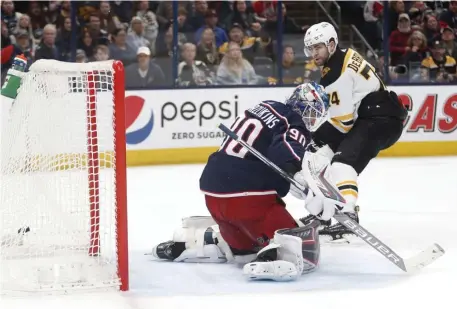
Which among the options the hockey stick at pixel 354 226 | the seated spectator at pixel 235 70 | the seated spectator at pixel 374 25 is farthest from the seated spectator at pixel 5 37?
the hockey stick at pixel 354 226

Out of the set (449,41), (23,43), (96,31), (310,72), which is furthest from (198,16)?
(449,41)

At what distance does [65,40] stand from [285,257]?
14.8 feet

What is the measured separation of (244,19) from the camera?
26.7ft

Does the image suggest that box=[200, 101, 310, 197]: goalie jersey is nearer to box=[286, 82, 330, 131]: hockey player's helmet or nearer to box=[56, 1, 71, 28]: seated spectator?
box=[286, 82, 330, 131]: hockey player's helmet

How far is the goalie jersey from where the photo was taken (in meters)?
3.77

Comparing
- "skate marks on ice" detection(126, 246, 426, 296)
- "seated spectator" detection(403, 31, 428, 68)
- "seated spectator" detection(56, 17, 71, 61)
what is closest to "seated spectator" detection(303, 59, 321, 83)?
"seated spectator" detection(403, 31, 428, 68)

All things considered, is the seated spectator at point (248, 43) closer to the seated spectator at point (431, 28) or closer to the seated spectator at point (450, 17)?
the seated spectator at point (431, 28)

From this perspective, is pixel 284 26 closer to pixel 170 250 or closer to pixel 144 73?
pixel 144 73

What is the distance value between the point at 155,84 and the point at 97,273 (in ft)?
13.9

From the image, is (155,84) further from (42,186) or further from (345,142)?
(42,186)

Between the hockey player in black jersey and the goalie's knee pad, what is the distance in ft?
2.45

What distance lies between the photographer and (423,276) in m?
3.77

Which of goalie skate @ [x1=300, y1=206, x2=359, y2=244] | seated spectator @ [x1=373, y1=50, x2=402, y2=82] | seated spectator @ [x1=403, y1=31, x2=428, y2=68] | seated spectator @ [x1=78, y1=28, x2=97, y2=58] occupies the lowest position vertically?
goalie skate @ [x1=300, y1=206, x2=359, y2=244]

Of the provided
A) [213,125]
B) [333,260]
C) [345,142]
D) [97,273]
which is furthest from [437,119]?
[97,273]
